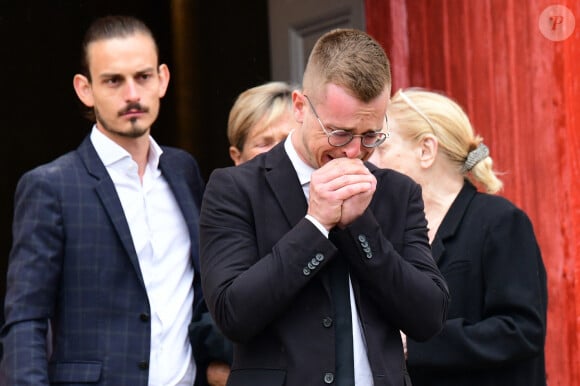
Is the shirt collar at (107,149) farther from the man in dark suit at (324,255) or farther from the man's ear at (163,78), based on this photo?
the man in dark suit at (324,255)

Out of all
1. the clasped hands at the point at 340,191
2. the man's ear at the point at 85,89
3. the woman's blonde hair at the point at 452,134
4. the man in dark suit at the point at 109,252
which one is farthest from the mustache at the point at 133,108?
the clasped hands at the point at 340,191

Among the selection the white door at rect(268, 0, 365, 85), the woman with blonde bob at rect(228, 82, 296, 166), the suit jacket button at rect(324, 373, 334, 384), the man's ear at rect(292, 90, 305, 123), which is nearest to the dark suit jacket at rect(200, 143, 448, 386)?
the suit jacket button at rect(324, 373, 334, 384)

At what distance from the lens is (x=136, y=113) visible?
338 centimetres

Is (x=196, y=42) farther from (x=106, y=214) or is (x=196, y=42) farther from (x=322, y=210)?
A: (x=322, y=210)

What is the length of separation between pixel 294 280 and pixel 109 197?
3.85 feet

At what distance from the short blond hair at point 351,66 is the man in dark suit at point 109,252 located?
106cm

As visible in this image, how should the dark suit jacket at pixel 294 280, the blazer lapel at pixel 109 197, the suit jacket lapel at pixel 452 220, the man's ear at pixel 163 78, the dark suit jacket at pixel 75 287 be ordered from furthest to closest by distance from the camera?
the man's ear at pixel 163 78
the suit jacket lapel at pixel 452 220
the blazer lapel at pixel 109 197
the dark suit jacket at pixel 75 287
the dark suit jacket at pixel 294 280

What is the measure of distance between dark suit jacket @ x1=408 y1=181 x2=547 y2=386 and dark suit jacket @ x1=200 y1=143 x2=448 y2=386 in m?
0.86

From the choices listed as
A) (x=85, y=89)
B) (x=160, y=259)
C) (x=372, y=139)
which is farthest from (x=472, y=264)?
(x=85, y=89)

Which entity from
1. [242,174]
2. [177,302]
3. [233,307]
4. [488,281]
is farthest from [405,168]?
[233,307]

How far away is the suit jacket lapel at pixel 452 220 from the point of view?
3467mm

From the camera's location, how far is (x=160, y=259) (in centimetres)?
335

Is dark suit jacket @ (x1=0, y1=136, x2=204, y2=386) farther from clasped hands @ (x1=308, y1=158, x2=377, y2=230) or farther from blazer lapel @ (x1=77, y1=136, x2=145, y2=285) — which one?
clasped hands @ (x1=308, y1=158, x2=377, y2=230)

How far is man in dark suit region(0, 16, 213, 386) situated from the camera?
3.12 m
